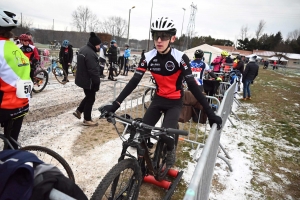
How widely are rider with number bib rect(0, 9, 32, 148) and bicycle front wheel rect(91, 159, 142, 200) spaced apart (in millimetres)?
1464

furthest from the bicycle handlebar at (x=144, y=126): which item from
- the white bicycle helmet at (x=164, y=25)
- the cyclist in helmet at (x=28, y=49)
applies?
the cyclist in helmet at (x=28, y=49)

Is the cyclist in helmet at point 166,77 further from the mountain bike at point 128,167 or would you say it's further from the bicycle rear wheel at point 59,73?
the bicycle rear wheel at point 59,73

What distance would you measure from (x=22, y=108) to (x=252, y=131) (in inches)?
242

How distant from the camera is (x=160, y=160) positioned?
10.4 feet

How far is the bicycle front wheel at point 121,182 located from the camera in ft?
6.00

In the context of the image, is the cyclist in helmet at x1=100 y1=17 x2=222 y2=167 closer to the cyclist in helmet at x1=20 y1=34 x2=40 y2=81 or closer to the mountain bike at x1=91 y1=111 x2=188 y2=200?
the mountain bike at x1=91 y1=111 x2=188 y2=200

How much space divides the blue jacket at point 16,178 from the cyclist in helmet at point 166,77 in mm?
1625

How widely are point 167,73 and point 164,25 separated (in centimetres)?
66

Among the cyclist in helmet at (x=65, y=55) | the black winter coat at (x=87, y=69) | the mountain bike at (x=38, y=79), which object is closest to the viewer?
the black winter coat at (x=87, y=69)

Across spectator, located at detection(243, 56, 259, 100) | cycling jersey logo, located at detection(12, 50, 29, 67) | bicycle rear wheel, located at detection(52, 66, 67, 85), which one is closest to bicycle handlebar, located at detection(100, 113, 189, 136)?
cycling jersey logo, located at detection(12, 50, 29, 67)

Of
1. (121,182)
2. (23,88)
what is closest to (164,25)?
(23,88)

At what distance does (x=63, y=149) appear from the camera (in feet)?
13.6

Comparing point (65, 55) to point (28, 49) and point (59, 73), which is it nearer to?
point (59, 73)

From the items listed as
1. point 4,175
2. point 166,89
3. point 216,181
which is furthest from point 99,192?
point 216,181
